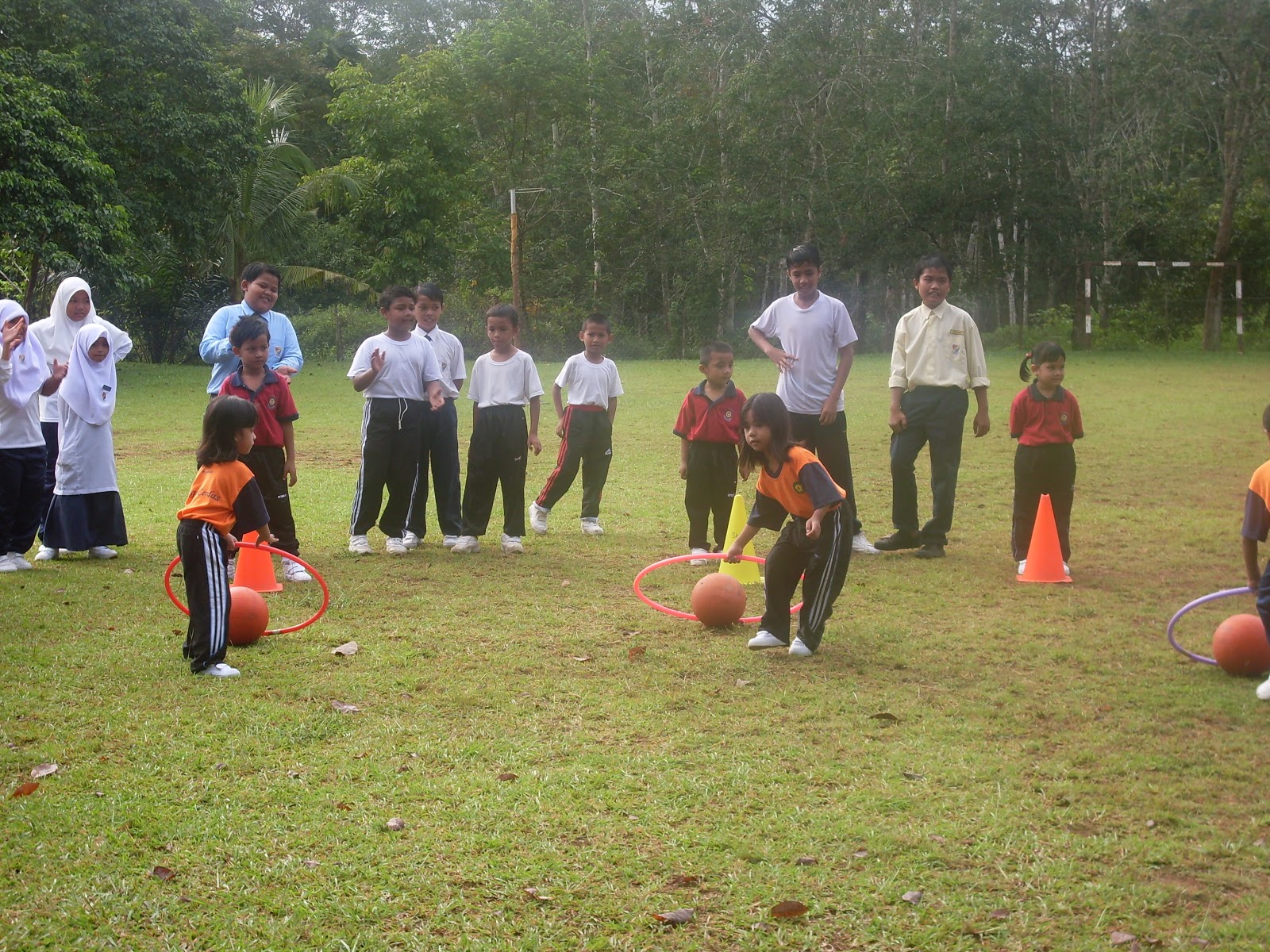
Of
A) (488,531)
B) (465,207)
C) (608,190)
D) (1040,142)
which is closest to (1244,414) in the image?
(488,531)

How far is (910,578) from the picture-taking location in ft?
28.6

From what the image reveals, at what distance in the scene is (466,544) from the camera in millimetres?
9844

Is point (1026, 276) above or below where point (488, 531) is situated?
above

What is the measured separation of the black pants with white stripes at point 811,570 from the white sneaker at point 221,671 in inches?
106

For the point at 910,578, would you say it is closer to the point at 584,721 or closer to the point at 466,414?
the point at 584,721

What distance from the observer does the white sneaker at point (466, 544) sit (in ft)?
32.3

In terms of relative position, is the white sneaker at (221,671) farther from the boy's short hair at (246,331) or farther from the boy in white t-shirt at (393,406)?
the boy in white t-shirt at (393,406)

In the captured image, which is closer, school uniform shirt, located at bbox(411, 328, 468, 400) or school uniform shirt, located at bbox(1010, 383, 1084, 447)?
school uniform shirt, located at bbox(1010, 383, 1084, 447)

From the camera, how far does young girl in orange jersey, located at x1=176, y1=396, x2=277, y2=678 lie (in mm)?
6203

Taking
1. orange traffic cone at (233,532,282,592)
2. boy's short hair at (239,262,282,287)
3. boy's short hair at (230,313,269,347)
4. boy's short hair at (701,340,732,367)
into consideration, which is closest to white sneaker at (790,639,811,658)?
boy's short hair at (701,340,732,367)

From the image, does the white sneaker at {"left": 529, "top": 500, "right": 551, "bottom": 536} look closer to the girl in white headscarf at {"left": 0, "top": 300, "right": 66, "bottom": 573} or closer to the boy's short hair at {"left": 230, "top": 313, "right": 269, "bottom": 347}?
the boy's short hair at {"left": 230, "top": 313, "right": 269, "bottom": 347}

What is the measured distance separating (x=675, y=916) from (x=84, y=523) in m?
7.11

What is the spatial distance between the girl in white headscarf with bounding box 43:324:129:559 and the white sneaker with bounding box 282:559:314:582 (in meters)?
1.58

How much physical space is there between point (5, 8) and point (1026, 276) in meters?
31.1
